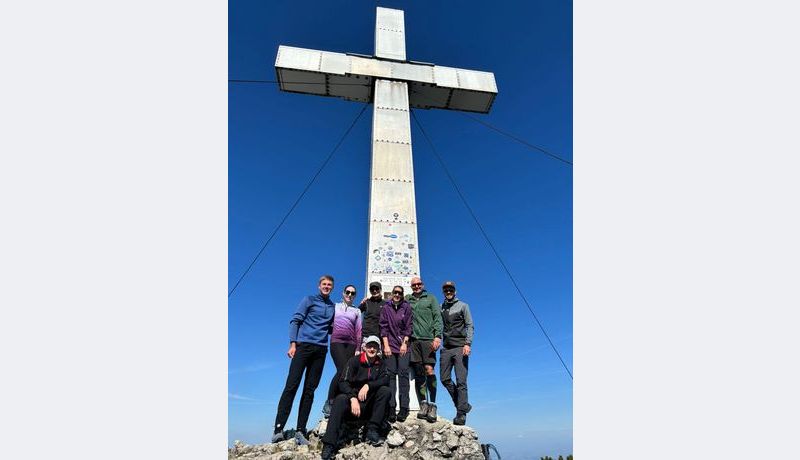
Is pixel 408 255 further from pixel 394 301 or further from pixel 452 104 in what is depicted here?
pixel 452 104

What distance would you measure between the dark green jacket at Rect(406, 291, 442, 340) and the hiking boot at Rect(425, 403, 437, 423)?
0.91 meters

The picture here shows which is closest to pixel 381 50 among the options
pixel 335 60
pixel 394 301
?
pixel 335 60

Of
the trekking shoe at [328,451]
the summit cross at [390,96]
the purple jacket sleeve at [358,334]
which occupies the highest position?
the summit cross at [390,96]

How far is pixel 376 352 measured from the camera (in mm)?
5980

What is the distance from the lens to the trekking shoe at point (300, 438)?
5.99 m

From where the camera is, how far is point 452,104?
38.2 ft

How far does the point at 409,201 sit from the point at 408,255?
1.15 meters

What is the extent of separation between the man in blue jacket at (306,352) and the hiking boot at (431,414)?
1543 mm

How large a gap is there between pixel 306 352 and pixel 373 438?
1389 millimetres

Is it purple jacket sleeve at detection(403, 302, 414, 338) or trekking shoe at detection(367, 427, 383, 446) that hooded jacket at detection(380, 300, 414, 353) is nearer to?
purple jacket sleeve at detection(403, 302, 414, 338)

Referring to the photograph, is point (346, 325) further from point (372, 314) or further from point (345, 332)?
point (372, 314)

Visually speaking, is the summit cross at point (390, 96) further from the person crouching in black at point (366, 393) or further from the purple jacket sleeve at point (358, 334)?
the person crouching in black at point (366, 393)

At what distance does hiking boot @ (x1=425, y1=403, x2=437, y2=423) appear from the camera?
625cm

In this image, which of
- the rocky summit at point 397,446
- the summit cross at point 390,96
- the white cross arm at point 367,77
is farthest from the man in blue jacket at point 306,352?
the white cross arm at point 367,77
